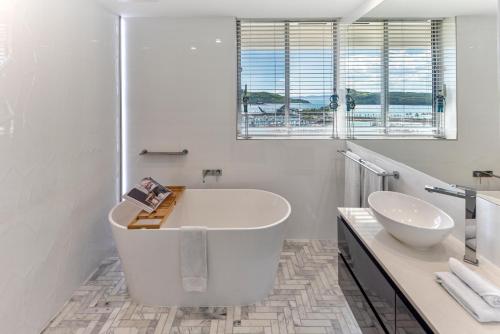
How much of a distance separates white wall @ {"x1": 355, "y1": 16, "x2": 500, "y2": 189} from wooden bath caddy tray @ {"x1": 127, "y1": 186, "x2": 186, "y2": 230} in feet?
6.45

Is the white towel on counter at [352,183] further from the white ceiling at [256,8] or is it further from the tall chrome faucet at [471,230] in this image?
the tall chrome faucet at [471,230]

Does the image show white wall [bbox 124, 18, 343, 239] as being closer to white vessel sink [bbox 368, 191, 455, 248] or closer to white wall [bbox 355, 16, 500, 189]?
white vessel sink [bbox 368, 191, 455, 248]

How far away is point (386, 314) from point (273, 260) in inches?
48.1

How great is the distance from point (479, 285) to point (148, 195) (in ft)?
8.40

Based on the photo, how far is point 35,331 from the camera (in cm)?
212

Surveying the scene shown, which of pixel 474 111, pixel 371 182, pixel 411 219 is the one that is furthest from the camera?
pixel 371 182

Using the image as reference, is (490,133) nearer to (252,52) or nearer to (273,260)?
(273,260)

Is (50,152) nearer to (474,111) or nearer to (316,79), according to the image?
(474,111)

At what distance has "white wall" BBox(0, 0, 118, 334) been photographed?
74.2 inches

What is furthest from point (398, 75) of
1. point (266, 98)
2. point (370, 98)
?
point (266, 98)

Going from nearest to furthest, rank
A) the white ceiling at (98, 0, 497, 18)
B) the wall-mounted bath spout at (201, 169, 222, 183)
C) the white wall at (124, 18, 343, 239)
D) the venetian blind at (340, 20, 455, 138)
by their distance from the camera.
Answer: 1. the venetian blind at (340, 20, 455, 138)
2. the white ceiling at (98, 0, 497, 18)
3. the white wall at (124, 18, 343, 239)
4. the wall-mounted bath spout at (201, 169, 222, 183)

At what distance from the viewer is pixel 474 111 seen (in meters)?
1.55

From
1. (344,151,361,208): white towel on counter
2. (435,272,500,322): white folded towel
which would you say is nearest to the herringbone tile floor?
(344,151,361,208): white towel on counter

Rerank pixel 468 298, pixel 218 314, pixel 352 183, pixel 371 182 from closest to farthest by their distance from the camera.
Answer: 1. pixel 468 298
2. pixel 218 314
3. pixel 371 182
4. pixel 352 183
